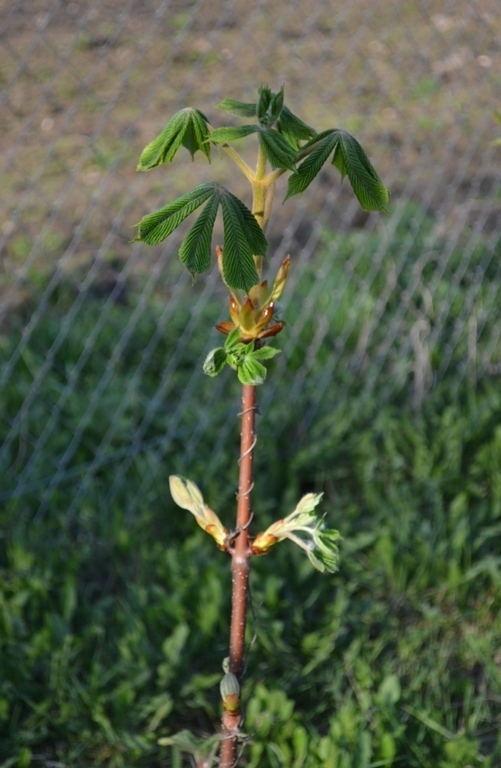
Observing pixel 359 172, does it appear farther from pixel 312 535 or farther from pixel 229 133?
pixel 312 535

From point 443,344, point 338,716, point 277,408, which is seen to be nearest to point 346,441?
point 277,408

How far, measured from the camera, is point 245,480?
3.44ft

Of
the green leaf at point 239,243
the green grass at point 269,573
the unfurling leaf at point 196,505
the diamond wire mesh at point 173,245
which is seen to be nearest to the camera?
the green leaf at point 239,243

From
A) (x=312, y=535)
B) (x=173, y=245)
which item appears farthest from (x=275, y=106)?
(x=173, y=245)

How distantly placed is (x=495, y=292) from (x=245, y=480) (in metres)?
2.30

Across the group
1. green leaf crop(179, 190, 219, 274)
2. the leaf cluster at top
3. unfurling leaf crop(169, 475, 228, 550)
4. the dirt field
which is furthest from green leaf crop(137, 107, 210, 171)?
the dirt field

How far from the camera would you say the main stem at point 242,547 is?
1042mm

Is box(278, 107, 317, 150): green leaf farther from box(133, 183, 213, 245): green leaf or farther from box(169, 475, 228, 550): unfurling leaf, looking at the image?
box(169, 475, 228, 550): unfurling leaf

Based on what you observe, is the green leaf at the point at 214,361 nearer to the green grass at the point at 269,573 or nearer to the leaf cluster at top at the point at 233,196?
the leaf cluster at top at the point at 233,196

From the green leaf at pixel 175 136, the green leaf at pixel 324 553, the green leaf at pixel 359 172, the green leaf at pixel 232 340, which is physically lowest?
the green leaf at pixel 324 553

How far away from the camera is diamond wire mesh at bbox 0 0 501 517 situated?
2.55 meters

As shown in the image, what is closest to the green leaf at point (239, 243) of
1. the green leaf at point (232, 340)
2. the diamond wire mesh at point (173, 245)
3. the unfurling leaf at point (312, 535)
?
the green leaf at point (232, 340)

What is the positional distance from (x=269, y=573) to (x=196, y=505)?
39.4 inches

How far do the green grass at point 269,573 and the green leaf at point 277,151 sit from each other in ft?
2.21
